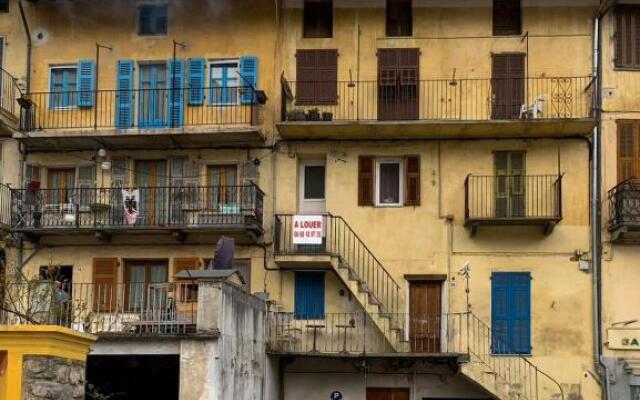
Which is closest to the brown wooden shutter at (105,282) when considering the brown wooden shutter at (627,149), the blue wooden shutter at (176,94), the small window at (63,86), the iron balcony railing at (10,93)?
the blue wooden shutter at (176,94)

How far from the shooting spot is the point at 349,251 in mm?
27797

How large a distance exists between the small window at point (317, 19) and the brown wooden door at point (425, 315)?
693 centimetres

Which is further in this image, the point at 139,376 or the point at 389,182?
the point at 389,182

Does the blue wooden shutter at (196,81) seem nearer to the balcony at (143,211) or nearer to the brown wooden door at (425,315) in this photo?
Result: the balcony at (143,211)

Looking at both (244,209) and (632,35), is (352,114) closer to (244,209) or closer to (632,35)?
(244,209)

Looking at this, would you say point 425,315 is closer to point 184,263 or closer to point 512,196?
point 512,196

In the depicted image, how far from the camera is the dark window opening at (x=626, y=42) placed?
27578mm

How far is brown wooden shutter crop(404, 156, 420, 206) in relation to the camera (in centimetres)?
2800

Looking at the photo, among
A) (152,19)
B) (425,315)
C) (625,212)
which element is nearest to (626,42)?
(625,212)

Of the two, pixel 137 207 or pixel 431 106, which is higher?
pixel 431 106

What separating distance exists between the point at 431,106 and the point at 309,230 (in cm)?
439

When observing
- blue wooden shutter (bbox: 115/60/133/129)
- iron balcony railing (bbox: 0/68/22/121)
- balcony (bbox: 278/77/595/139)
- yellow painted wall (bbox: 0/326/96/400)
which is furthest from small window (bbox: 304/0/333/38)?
yellow painted wall (bbox: 0/326/96/400)

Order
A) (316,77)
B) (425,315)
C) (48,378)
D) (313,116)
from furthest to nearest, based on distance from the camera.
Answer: (316,77)
(313,116)
(425,315)
(48,378)

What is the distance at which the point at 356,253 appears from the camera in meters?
27.8
